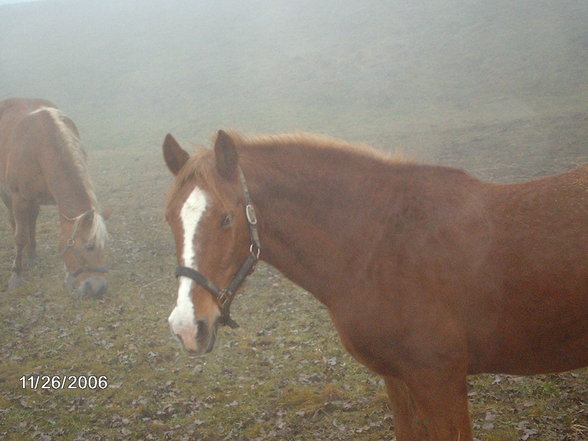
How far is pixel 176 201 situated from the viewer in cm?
281

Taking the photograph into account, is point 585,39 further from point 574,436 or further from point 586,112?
point 574,436

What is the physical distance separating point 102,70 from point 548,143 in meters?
35.9

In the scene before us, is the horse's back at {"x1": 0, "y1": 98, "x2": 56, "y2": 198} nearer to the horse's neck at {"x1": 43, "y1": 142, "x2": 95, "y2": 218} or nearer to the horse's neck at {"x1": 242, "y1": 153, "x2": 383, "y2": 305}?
the horse's neck at {"x1": 43, "y1": 142, "x2": 95, "y2": 218}

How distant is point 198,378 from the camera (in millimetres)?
5789

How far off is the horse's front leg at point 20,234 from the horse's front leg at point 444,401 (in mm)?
8462

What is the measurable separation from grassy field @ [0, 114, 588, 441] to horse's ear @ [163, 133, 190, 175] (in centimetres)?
286

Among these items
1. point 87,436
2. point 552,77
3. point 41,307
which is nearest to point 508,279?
point 87,436

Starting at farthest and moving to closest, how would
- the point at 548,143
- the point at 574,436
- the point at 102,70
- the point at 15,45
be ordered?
the point at 15,45, the point at 102,70, the point at 548,143, the point at 574,436

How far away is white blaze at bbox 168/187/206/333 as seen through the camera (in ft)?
8.46

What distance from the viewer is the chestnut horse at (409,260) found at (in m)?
2.73

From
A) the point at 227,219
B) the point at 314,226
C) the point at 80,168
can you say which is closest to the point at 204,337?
the point at 227,219

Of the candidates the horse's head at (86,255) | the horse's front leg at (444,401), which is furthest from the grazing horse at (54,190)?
the horse's front leg at (444,401)

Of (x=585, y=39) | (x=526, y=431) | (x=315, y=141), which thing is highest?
(x=585, y=39)
